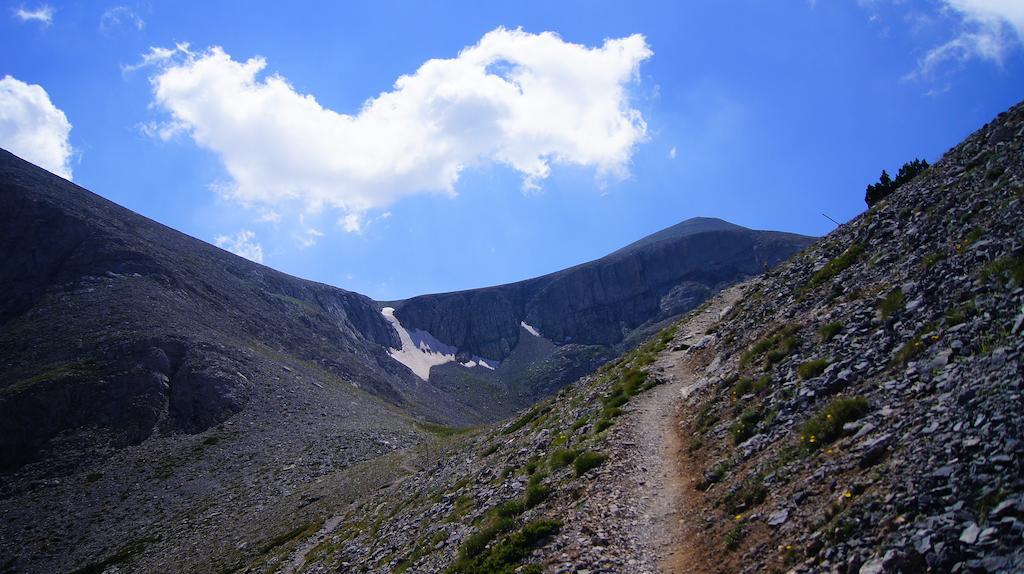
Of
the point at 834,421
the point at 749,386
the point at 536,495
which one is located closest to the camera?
the point at 834,421

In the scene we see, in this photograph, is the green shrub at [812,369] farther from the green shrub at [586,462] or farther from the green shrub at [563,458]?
the green shrub at [563,458]

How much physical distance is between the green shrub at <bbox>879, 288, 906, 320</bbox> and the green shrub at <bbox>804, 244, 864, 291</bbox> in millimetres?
8246

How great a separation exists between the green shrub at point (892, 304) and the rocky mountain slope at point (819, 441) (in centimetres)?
7

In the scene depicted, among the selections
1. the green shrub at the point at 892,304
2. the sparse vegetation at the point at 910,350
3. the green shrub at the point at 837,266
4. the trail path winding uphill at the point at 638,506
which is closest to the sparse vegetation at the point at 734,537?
the trail path winding uphill at the point at 638,506

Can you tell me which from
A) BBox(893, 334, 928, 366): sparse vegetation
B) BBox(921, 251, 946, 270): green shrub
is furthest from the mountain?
BBox(893, 334, 928, 366): sparse vegetation

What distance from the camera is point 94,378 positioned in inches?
3639

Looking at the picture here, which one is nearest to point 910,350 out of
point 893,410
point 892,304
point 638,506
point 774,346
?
point 893,410

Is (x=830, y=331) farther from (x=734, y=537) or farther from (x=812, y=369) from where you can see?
(x=734, y=537)

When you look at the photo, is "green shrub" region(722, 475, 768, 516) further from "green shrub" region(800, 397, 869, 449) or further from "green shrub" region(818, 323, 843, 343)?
"green shrub" region(818, 323, 843, 343)

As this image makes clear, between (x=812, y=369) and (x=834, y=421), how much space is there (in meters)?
4.36

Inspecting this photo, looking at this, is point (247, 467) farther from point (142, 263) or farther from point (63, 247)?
point (63, 247)

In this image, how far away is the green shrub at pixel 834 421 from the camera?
14.1 metres

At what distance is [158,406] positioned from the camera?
9312 cm

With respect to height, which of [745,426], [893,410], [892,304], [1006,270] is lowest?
[745,426]
